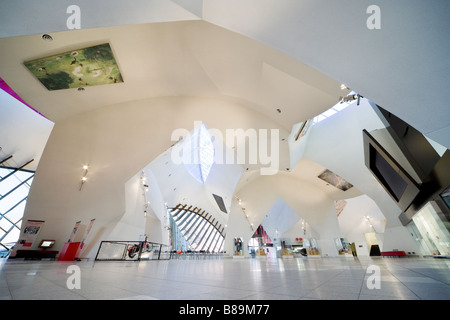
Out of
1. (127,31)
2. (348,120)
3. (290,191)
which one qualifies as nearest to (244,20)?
(127,31)

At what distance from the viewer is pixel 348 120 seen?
48.8 ft

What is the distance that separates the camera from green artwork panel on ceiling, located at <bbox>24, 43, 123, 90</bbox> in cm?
643

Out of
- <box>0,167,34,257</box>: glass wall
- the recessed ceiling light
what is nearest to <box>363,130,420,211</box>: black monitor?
the recessed ceiling light

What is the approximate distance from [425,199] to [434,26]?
25.7ft

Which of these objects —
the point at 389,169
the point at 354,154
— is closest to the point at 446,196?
the point at 389,169

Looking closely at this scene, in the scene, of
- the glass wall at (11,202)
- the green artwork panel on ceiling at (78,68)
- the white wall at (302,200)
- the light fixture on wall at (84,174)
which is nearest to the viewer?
the green artwork panel on ceiling at (78,68)

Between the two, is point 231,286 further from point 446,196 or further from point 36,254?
point 36,254

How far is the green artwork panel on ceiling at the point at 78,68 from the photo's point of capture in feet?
21.1

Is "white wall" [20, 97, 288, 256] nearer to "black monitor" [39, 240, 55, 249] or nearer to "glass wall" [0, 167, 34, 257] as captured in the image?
"black monitor" [39, 240, 55, 249]

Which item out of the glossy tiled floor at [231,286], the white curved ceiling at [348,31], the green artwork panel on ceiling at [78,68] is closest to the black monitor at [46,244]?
the green artwork panel on ceiling at [78,68]

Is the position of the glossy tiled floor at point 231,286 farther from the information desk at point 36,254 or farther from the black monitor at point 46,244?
the black monitor at point 46,244

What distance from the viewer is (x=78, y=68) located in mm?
7012

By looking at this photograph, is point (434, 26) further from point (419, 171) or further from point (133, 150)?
point (133, 150)
